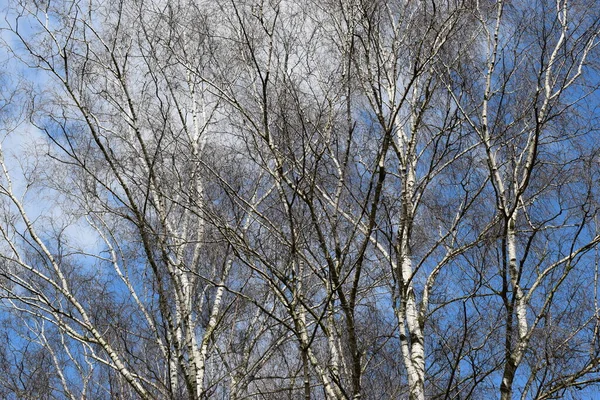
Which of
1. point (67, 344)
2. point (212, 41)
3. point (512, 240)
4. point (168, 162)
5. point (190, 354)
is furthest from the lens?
point (67, 344)

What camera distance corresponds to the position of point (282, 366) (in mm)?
7574

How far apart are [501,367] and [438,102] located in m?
2.71

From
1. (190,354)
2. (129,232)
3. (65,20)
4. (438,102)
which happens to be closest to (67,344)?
(129,232)

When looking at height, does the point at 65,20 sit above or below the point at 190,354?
above

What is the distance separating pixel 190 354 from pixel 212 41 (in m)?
3.05

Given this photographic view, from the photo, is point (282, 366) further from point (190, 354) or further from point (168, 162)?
point (168, 162)

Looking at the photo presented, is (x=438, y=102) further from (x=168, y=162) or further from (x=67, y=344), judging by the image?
(x=67, y=344)

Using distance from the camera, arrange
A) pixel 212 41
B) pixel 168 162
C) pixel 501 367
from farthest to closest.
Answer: pixel 168 162, pixel 212 41, pixel 501 367

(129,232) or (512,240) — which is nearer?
(512,240)

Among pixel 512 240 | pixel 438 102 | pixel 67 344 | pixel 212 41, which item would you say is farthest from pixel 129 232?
pixel 512 240

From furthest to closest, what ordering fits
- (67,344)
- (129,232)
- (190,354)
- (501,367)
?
(67,344)
(129,232)
(190,354)
(501,367)

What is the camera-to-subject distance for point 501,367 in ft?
15.0

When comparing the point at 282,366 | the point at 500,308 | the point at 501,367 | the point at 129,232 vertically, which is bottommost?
the point at 501,367

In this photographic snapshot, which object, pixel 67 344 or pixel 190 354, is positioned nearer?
pixel 190 354
